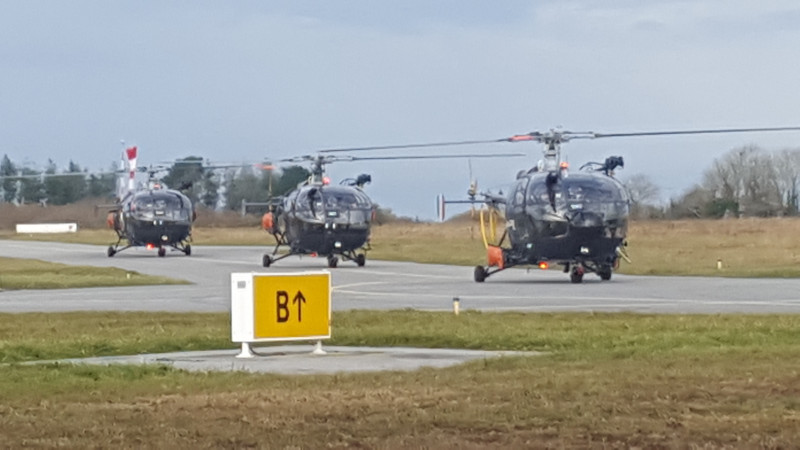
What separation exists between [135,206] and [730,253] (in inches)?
951

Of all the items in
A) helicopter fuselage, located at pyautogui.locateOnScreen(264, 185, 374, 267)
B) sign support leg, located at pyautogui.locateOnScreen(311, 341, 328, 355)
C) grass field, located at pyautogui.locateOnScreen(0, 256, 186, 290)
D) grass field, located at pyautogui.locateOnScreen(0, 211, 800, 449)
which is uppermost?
helicopter fuselage, located at pyautogui.locateOnScreen(264, 185, 374, 267)

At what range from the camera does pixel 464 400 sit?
12.5 m

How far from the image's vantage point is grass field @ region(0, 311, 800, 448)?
34.9 feet

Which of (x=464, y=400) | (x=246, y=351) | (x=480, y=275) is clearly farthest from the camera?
(x=480, y=275)

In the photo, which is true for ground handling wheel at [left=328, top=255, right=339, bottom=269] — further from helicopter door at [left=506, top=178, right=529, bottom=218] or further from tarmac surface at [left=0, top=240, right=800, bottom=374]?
helicopter door at [left=506, top=178, right=529, bottom=218]

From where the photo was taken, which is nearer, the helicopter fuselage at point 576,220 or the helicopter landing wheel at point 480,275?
the helicopter fuselage at point 576,220

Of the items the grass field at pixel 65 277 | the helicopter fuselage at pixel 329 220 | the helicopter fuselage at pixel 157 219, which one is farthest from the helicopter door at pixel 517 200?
the helicopter fuselage at pixel 157 219

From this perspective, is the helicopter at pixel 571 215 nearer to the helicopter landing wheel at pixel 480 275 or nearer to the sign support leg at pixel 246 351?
the helicopter landing wheel at pixel 480 275

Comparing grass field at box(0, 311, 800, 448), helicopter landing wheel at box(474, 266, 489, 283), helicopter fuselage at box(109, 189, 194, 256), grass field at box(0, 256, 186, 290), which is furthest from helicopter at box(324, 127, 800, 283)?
helicopter fuselage at box(109, 189, 194, 256)

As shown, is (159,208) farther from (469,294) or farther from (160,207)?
(469,294)

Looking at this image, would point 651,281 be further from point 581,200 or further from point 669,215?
point 669,215

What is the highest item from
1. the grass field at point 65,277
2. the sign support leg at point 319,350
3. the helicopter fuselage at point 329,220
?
the helicopter fuselage at point 329,220

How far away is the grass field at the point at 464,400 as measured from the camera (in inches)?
419

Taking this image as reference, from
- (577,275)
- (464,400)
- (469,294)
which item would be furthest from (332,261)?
(464,400)
